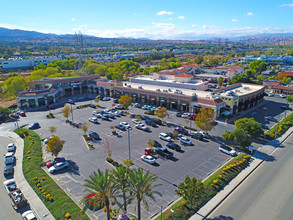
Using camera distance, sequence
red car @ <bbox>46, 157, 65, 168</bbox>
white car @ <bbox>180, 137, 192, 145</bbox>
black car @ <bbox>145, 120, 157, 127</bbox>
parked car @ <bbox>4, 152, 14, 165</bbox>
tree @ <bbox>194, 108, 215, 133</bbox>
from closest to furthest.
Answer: red car @ <bbox>46, 157, 65, 168</bbox> < parked car @ <bbox>4, 152, 14, 165</bbox> < white car @ <bbox>180, 137, 192, 145</bbox> < tree @ <bbox>194, 108, 215, 133</bbox> < black car @ <bbox>145, 120, 157, 127</bbox>

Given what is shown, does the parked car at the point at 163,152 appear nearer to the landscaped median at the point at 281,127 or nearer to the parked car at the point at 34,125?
A: the landscaped median at the point at 281,127

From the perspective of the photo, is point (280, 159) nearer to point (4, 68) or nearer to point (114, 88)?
point (114, 88)

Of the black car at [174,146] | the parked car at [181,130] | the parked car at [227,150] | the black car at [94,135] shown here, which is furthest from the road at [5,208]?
the parked car at [181,130]

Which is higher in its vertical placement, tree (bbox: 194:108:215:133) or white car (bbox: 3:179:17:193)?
tree (bbox: 194:108:215:133)

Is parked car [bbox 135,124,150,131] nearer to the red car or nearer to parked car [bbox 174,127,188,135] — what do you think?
parked car [bbox 174,127,188,135]

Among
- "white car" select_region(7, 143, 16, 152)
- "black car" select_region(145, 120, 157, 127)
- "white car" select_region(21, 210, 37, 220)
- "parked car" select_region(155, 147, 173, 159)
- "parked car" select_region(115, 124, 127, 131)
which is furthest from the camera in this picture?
"black car" select_region(145, 120, 157, 127)

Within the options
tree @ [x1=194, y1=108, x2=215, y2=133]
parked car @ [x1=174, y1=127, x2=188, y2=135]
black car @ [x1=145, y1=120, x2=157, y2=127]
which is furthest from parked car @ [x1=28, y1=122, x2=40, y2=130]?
tree @ [x1=194, y1=108, x2=215, y2=133]
